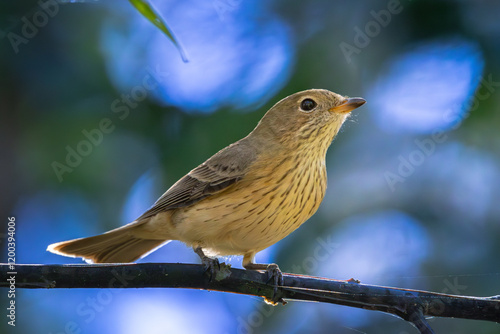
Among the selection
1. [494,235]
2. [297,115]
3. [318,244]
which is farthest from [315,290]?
[494,235]

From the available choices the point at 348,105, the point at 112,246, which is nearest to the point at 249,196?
the point at 348,105

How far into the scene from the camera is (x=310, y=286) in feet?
7.73

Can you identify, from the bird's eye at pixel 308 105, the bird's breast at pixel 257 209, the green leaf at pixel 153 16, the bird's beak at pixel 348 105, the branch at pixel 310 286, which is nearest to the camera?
the green leaf at pixel 153 16

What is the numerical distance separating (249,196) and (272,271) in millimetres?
584

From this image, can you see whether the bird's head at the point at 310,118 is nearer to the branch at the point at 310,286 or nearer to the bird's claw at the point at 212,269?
the bird's claw at the point at 212,269

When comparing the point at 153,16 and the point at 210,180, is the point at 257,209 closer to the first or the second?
the point at 210,180

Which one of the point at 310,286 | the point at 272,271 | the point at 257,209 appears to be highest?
the point at 257,209

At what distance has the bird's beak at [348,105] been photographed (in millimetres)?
3734

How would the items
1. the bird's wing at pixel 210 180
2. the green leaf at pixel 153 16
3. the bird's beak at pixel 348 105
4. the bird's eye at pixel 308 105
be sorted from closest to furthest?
1. the green leaf at pixel 153 16
2. the bird's wing at pixel 210 180
3. the bird's beak at pixel 348 105
4. the bird's eye at pixel 308 105

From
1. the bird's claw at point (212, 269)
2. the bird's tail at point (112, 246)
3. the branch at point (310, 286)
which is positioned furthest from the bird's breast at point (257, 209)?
the branch at point (310, 286)

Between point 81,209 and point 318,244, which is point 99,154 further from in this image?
point 318,244

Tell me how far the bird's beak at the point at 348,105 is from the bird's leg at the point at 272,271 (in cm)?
111

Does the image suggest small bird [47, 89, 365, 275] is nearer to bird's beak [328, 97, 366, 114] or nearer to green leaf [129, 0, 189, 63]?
bird's beak [328, 97, 366, 114]

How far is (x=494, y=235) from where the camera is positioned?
13.9ft
